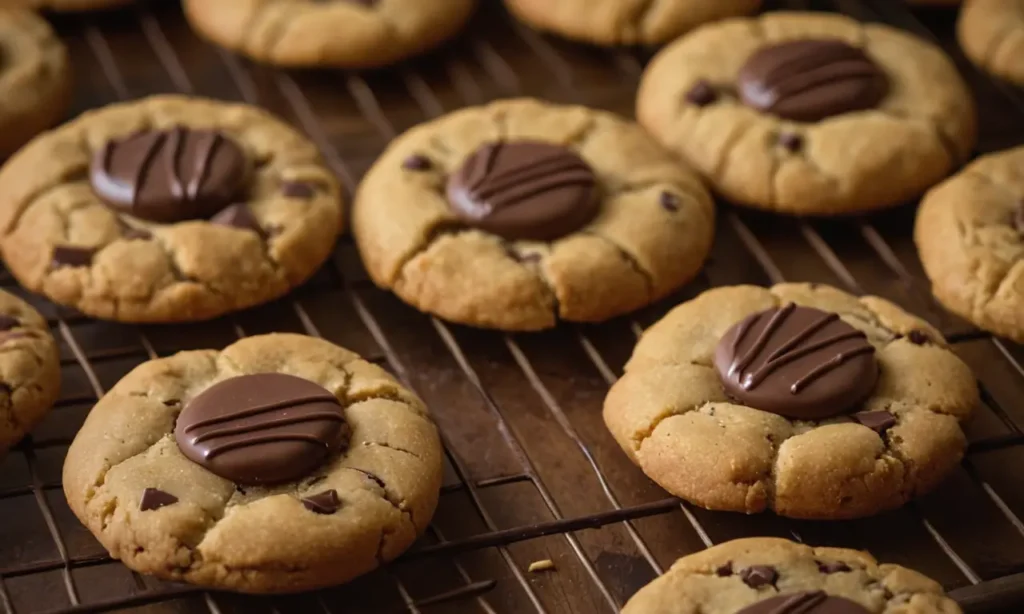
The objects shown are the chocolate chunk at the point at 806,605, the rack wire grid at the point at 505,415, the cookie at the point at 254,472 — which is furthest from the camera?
the rack wire grid at the point at 505,415

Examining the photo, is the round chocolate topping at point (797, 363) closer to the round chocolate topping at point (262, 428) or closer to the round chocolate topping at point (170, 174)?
the round chocolate topping at point (262, 428)

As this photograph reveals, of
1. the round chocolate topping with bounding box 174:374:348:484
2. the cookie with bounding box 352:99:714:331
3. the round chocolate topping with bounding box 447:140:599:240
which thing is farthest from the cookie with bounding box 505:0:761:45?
the round chocolate topping with bounding box 174:374:348:484

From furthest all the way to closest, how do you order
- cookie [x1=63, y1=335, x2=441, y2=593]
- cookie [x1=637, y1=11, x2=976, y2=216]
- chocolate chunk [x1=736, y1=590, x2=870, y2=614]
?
cookie [x1=637, y1=11, x2=976, y2=216], cookie [x1=63, y1=335, x2=441, y2=593], chocolate chunk [x1=736, y1=590, x2=870, y2=614]

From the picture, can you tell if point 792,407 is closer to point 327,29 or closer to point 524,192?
point 524,192

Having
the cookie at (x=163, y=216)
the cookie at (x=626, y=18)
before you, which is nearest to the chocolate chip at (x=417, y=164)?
the cookie at (x=163, y=216)

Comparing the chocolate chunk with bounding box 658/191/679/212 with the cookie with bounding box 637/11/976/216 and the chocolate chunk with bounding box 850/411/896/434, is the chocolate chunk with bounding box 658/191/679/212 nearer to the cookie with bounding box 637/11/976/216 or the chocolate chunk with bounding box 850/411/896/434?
the cookie with bounding box 637/11/976/216

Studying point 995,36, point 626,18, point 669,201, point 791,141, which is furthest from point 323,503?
point 995,36
